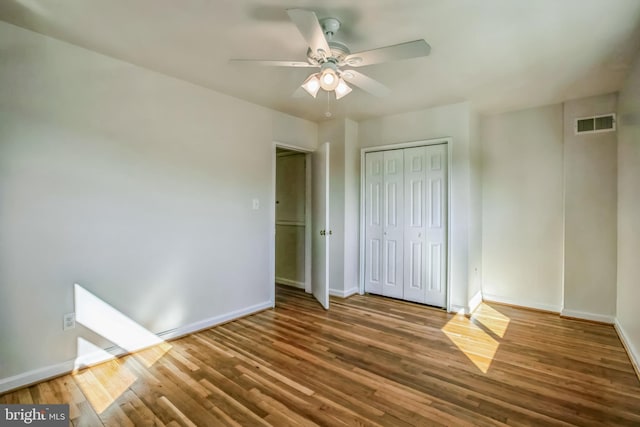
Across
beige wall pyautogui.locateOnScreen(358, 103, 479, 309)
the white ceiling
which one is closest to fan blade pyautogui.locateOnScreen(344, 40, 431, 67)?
the white ceiling

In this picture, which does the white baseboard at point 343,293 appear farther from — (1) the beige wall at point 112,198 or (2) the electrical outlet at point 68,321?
(2) the electrical outlet at point 68,321

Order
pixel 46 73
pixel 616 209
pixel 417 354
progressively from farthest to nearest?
1. pixel 616 209
2. pixel 417 354
3. pixel 46 73

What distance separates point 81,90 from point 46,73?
0.21m

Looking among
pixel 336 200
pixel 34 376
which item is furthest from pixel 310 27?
pixel 34 376

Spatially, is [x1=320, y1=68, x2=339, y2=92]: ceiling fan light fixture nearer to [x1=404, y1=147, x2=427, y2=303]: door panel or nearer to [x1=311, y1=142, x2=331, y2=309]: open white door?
[x1=311, y1=142, x2=331, y2=309]: open white door

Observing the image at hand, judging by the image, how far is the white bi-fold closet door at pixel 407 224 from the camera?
379 cm

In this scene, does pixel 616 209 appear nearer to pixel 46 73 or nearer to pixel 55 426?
pixel 55 426

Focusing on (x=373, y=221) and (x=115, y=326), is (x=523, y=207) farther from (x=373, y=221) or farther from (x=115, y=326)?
(x=115, y=326)

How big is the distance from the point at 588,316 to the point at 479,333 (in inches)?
55.1

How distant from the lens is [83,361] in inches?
93.7

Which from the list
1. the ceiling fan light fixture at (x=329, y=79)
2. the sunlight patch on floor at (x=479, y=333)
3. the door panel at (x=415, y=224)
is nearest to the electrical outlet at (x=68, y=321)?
the ceiling fan light fixture at (x=329, y=79)

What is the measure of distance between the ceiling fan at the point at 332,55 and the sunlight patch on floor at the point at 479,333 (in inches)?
91.2

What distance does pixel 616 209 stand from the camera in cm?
321

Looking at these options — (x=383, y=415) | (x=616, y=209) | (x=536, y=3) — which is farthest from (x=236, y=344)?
(x=616, y=209)
